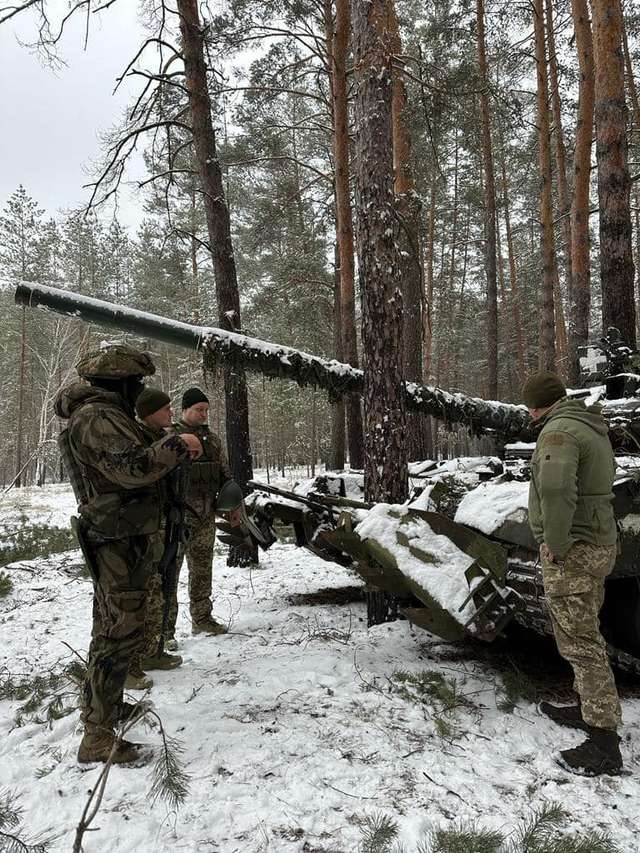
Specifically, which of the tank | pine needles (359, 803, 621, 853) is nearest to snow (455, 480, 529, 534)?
the tank

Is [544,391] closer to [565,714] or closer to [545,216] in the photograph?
[565,714]

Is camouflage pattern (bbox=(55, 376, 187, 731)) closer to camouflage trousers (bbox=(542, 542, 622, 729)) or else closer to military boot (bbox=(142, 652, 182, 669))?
military boot (bbox=(142, 652, 182, 669))

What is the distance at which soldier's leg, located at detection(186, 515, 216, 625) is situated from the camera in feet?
14.8

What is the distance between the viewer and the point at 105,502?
106 inches

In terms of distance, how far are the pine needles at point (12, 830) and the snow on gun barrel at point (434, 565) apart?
2.05 meters

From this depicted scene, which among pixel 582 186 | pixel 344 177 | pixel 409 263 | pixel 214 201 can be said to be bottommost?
pixel 409 263

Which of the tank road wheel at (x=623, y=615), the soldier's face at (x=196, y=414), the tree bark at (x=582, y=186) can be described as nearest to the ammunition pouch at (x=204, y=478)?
the soldier's face at (x=196, y=414)

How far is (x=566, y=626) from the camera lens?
9.43ft

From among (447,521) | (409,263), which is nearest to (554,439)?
(447,521)

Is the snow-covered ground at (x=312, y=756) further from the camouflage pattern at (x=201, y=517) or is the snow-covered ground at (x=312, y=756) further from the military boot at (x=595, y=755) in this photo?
the camouflage pattern at (x=201, y=517)

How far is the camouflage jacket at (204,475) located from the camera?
14.9 ft

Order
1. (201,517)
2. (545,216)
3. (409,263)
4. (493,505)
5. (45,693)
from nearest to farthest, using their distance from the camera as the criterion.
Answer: (45,693) < (493,505) < (201,517) < (409,263) < (545,216)

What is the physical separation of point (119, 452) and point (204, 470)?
1.99 m

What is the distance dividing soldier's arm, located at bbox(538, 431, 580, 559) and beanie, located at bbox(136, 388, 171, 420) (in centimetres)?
224
